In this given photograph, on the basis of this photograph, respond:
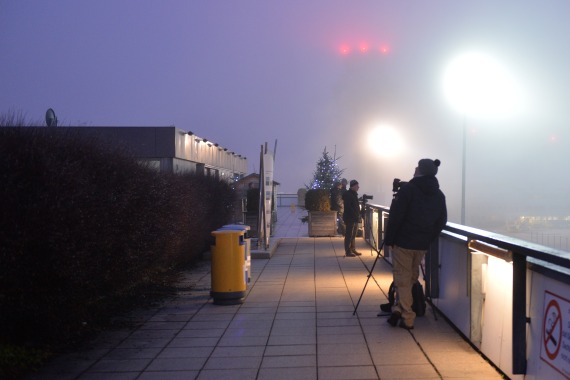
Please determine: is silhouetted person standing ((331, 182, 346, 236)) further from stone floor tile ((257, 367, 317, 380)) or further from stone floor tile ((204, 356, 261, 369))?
stone floor tile ((257, 367, 317, 380))

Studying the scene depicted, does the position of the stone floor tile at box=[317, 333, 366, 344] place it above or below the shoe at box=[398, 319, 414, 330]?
below

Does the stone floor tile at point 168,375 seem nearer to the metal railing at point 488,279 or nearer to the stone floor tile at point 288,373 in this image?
the stone floor tile at point 288,373

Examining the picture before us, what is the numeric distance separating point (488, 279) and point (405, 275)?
1.62 m

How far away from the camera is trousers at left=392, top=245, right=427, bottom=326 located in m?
7.86

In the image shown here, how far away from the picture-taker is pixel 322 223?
2289cm

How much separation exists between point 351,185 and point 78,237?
10840mm

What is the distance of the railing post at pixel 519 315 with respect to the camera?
5.32 meters

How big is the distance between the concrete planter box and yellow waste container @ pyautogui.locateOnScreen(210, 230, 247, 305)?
13153 mm

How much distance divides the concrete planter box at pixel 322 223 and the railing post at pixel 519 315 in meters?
17.3

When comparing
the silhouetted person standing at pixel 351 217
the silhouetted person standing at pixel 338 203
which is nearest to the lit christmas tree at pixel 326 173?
the silhouetted person standing at pixel 338 203

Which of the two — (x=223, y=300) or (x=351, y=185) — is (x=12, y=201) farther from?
(x=351, y=185)

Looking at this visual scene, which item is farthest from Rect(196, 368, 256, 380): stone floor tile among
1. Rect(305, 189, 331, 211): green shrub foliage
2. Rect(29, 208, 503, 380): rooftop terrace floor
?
Rect(305, 189, 331, 211): green shrub foliage

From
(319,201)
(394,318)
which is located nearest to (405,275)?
(394,318)

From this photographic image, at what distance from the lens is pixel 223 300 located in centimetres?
974
